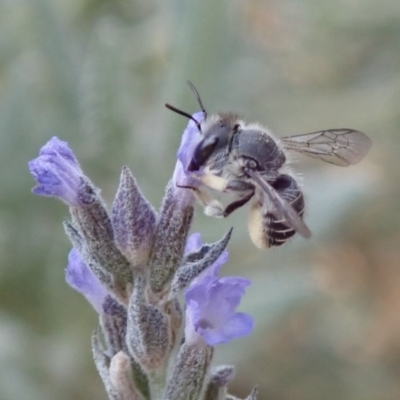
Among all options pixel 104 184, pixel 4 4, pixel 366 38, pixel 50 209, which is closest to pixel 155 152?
pixel 104 184

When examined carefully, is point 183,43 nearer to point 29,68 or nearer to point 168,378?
point 29,68

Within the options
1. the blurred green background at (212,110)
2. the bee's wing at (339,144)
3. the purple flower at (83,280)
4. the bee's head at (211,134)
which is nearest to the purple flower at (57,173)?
the purple flower at (83,280)

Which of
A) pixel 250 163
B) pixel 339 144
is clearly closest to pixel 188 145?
pixel 250 163

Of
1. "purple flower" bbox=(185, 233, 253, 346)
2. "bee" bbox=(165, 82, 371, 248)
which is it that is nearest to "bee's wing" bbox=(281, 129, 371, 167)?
"bee" bbox=(165, 82, 371, 248)

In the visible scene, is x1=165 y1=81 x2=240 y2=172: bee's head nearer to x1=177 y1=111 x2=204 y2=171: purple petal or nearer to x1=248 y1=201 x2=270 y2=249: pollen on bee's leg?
x1=177 y1=111 x2=204 y2=171: purple petal

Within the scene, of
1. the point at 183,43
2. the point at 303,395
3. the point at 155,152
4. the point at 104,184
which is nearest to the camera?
the point at 183,43

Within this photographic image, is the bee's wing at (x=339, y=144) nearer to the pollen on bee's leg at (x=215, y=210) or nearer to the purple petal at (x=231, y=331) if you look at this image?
the pollen on bee's leg at (x=215, y=210)

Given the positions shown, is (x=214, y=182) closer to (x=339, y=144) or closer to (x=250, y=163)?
(x=250, y=163)
